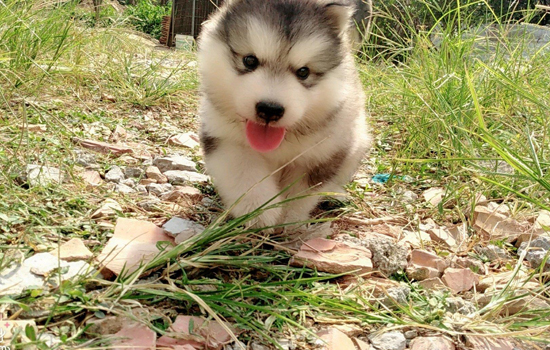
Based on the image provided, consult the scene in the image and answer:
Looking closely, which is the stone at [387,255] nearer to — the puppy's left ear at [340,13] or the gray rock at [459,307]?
the gray rock at [459,307]

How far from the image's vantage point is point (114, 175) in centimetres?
315

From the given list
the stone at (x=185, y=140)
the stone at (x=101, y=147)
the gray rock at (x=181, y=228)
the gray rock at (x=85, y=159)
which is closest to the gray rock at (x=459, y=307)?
the gray rock at (x=181, y=228)

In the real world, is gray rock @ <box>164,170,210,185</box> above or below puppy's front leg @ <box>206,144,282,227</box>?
below

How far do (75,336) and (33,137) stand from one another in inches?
80.0

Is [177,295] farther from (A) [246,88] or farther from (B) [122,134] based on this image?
(B) [122,134]

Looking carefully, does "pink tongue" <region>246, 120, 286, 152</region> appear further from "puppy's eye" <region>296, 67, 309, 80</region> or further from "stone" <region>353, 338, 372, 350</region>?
"stone" <region>353, 338, 372, 350</region>

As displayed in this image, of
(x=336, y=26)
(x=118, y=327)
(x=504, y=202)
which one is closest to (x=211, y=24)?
(x=336, y=26)

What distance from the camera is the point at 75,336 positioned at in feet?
5.09

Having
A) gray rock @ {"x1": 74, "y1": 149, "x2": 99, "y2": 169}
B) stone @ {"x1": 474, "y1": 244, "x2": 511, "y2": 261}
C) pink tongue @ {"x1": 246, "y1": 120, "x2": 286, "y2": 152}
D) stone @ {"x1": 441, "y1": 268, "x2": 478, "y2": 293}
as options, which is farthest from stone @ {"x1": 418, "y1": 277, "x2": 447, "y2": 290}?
gray rock @ {"x1": 74, "y1": 149, "x2": 99, "y2": 169}

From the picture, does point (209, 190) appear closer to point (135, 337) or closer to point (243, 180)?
point (243, 180)

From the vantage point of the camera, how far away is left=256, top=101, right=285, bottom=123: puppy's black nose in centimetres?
240

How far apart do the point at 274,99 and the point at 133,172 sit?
1.40 meters

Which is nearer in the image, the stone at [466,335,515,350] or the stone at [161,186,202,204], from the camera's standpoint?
the stone at [466,335,515,350]

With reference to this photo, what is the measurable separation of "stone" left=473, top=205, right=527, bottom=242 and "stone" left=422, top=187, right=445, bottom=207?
300 millimetres
